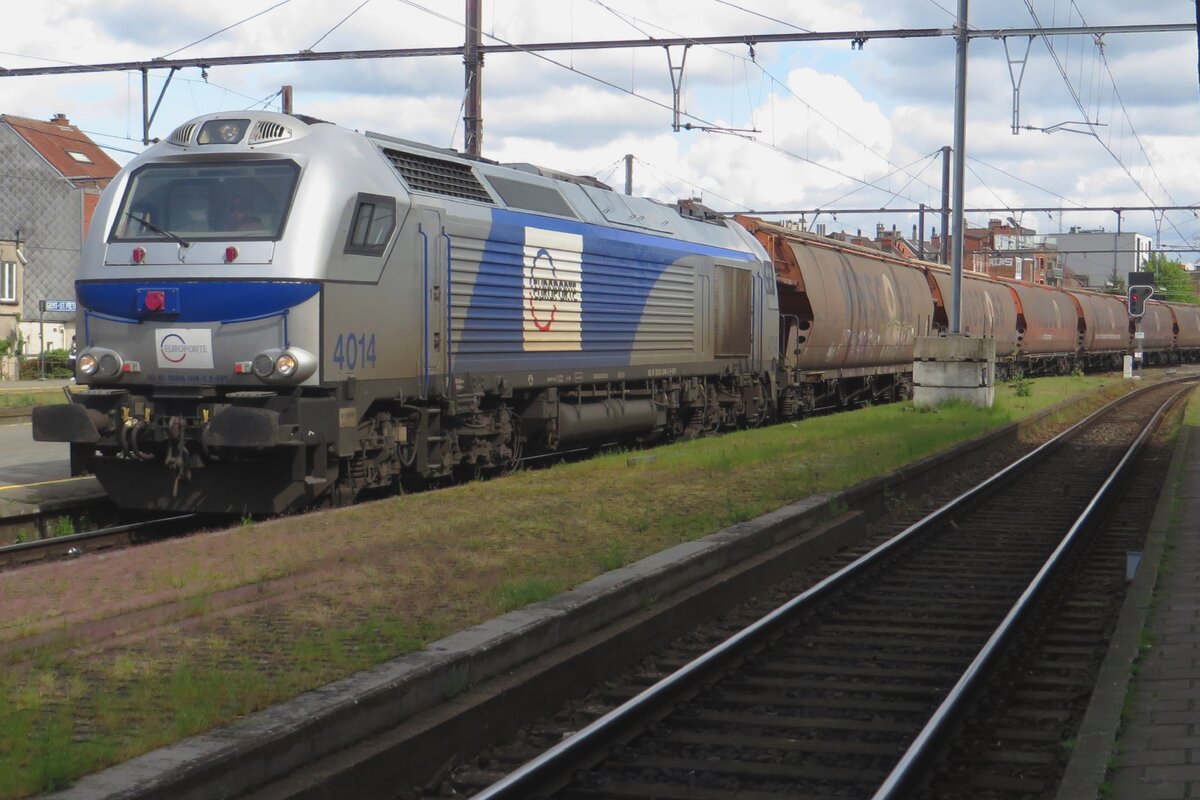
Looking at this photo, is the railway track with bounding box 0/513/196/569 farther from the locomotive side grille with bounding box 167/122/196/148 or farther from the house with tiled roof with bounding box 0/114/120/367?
the house with tiled roof with bounding box 0/114/120/367

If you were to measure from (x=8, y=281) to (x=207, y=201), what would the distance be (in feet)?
147

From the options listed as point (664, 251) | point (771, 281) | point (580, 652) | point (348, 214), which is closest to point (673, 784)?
point (580, 652)

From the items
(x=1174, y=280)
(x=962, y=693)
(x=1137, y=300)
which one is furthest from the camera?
(x=1174, y=280)

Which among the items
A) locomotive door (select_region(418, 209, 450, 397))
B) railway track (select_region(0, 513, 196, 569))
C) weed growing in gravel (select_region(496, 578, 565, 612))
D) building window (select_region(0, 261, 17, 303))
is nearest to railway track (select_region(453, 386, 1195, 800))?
weed growing in gravel (select_region(496, 578, 565, 612))

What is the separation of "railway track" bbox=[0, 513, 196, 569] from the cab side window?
3.19m

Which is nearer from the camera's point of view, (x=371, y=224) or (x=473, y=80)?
(x=371, y=224)

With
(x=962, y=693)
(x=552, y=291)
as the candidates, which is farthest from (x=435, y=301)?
(x=962, y=693)

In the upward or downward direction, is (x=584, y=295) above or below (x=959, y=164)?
below

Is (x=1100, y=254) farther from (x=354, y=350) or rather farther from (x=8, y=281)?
(x=354, y=350)

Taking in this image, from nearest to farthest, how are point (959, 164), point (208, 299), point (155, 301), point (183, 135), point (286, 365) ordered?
1. point (286, 365)
2. point (208, 299)
3. point (155, 301)
4. point (183, 135)
5. point (959, 164)

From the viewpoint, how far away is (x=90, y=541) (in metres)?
11.7

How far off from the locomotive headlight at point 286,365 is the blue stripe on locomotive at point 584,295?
2.75 meters

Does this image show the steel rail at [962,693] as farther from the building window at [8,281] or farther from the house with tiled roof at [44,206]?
the house with tiled roof at [44,206]

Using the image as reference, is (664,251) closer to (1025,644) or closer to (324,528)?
(324,528)
